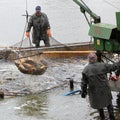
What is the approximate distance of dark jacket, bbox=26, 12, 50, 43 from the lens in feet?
54.3

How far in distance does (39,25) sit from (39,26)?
0.04m

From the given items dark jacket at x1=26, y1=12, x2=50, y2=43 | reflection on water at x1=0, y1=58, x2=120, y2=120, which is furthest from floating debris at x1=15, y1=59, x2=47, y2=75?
dark jacket at x1=26, y1=12, x2=50, y2=43

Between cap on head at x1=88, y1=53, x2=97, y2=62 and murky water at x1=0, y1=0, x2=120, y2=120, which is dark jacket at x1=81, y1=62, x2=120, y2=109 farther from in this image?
murky water at x1=0, y1=0, x2=120, y2=120

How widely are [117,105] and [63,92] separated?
2.05 metres

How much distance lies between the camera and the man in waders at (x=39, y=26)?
16516 millimetres

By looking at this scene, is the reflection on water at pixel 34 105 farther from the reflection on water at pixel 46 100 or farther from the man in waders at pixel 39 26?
the man in waders at pixel 39 26

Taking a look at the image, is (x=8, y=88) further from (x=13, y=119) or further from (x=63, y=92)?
(x=13, y=119)

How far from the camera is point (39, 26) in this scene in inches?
658

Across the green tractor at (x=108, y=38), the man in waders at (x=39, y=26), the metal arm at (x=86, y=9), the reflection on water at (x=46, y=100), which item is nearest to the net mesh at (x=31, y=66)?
the reflection on water at (x=46, y=100)

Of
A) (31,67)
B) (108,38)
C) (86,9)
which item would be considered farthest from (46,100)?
(86,9)

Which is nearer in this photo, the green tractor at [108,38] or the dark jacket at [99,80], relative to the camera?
the dark jacket at [99,80]

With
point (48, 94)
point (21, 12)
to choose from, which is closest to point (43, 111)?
point (48, 94)

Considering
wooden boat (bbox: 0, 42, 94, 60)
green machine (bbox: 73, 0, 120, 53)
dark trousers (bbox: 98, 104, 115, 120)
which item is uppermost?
green machine (bbox: 73, 0, 120, 53)

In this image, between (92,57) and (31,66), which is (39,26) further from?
(92,57)
